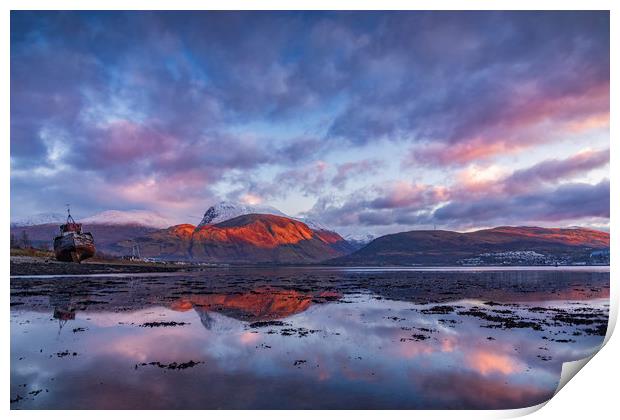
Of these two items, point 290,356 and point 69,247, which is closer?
point 290,356

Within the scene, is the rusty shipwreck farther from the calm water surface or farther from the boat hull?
the calm water surface

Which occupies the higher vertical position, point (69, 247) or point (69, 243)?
point (69, 243)

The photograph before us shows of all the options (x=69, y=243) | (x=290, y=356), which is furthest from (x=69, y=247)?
(x=290, y=356)

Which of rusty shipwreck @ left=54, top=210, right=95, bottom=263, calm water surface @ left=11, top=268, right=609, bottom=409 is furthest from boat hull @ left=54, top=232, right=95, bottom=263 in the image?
calm water surface @ left=11, top=268, right=609, bottom=409

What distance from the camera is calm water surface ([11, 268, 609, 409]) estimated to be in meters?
12.8

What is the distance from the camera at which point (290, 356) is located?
1642 centimetres

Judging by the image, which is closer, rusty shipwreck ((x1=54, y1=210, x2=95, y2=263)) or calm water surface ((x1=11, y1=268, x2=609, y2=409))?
calm water surface ((x1=11, y1=268, x2=609, y2=409))

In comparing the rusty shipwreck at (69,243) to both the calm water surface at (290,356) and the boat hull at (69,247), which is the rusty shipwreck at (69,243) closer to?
the boat hull at (69,247)

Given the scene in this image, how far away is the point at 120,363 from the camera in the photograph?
15.5m

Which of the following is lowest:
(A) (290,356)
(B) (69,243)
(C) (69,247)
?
(A) (290,356)

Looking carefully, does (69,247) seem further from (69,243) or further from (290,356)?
(290,356)

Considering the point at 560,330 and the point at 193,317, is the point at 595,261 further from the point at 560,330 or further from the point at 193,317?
the point at 193,317
